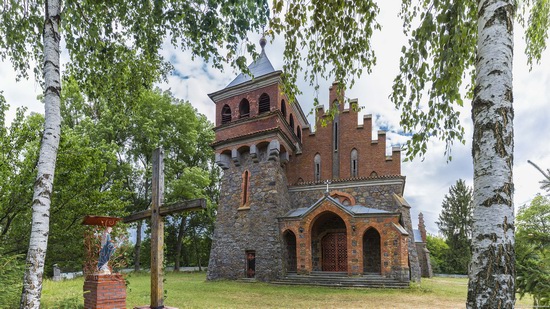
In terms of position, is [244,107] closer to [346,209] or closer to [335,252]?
[346,209]

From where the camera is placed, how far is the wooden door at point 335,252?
54.6 ft

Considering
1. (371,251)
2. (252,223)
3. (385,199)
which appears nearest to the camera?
(371,251)

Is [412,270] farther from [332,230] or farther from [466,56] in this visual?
[466,56]

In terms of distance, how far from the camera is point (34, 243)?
3828 mm

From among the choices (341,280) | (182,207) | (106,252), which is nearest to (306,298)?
(341,280)

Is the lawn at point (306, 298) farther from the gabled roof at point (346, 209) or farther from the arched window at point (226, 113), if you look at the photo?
the arched window at point (226, 113)

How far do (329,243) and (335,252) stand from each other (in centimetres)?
54

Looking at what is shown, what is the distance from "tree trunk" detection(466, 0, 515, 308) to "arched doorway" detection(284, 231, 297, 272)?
15.0m

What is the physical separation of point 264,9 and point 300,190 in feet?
50.0

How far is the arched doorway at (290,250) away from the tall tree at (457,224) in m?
21.1

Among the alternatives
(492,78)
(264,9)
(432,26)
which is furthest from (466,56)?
(264,9)

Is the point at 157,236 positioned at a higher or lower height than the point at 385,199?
lower

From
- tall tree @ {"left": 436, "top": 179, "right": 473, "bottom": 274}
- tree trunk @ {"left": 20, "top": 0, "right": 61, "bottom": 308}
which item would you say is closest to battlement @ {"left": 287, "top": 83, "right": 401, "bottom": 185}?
tree trunk @ {"left": 20, "top": 0, "right": 61, "bottom": 308}

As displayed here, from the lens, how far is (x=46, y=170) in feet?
13.3
